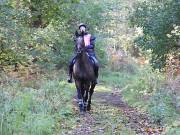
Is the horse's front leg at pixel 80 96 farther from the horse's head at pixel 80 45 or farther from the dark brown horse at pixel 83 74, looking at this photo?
the horse's head at pixel 80 45

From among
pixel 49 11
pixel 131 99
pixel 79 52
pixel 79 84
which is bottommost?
pixel 131 99

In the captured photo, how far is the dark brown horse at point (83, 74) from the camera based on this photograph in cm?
1308

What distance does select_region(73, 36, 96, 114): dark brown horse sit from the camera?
515 inches

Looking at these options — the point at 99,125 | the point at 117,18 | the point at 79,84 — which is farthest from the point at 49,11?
the point at 117,18

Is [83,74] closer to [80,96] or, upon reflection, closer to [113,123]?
[80,96]

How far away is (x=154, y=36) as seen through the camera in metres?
17.5

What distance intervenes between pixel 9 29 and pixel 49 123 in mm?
8132

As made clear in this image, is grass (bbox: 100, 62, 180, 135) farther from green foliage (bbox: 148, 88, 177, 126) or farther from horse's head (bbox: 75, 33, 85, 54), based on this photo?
horse's head (bbox: 75, 33, 85, 54)

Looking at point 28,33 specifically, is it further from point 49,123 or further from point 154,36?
point 49,123

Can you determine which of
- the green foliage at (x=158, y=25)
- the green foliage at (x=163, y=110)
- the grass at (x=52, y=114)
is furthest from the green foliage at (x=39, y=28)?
the green foliage at (x=163, y=110)

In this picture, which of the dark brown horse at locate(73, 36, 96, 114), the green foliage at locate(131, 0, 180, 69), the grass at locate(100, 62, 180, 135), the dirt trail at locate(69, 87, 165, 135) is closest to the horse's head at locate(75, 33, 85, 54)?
the dark brown horse at locate(73, 36, 96, 114)

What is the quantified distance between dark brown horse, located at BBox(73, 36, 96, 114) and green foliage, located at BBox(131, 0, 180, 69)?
4418 mm

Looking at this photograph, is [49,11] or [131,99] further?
[49,11]

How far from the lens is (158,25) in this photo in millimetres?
16797
